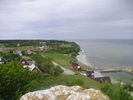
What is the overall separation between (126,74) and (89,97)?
6593 cm

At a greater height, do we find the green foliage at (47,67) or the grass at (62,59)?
the green foliage at (47,67)

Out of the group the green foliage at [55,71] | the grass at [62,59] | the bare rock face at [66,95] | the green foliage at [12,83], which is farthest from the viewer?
the grass at [62,59]

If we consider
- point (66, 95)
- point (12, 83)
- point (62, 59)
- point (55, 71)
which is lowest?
point (62, 59)

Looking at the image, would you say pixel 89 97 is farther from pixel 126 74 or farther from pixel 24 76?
pixel 126 74

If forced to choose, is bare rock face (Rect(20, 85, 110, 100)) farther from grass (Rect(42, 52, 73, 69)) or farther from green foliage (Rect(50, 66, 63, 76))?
grass (Rect(42, 52, 73, 69))

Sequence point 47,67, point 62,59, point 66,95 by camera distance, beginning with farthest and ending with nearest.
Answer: point 62,59 < point 47,67 < point 66,95

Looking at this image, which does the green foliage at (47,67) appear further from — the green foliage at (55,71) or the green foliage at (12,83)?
the green foliage at (12,83)

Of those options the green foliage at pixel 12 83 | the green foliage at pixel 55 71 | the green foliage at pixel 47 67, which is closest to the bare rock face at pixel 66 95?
the green foliage at pixel 12 83

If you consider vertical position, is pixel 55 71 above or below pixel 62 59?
above

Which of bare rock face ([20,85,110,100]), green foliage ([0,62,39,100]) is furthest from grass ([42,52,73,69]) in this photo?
bare rock face ([20,85,110,100])

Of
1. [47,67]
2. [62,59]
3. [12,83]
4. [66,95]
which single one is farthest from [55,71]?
[62,59]

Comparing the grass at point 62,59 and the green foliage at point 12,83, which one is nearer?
Result: the green foliage at point 12,83

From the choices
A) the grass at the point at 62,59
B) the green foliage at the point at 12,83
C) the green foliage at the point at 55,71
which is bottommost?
the grass at the point at 62,59

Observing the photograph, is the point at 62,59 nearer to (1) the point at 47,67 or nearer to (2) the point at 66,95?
(1) the point at 47,67
